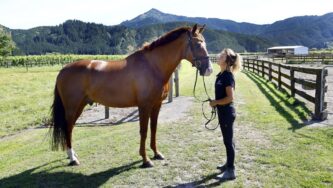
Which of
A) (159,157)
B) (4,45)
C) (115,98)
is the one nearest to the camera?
(115,98)

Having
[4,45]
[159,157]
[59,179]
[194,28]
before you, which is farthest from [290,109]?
[4,45]

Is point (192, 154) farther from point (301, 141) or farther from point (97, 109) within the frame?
point (97, 109)

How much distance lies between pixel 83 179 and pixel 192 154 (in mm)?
2049

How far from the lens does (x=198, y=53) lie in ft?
16.5

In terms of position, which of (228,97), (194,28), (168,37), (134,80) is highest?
(194,28)

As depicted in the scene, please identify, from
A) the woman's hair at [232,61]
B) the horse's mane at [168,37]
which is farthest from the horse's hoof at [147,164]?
the woman's hair at [232,61]

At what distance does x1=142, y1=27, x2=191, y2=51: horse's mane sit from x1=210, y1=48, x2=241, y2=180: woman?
3.26 feet

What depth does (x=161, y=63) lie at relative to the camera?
5.36 metres

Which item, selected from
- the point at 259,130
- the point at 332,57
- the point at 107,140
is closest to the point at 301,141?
the point at 259,130

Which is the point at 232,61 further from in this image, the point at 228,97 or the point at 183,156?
the point at 183,156

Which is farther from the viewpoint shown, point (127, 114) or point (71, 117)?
point (127, 114)

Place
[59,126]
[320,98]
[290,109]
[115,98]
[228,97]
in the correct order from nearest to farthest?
[228,97], [115,98], [59,126], [320,98], [290,109]

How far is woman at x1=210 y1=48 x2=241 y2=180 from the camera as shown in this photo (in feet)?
14.5

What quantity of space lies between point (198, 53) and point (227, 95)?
0.98 metres
